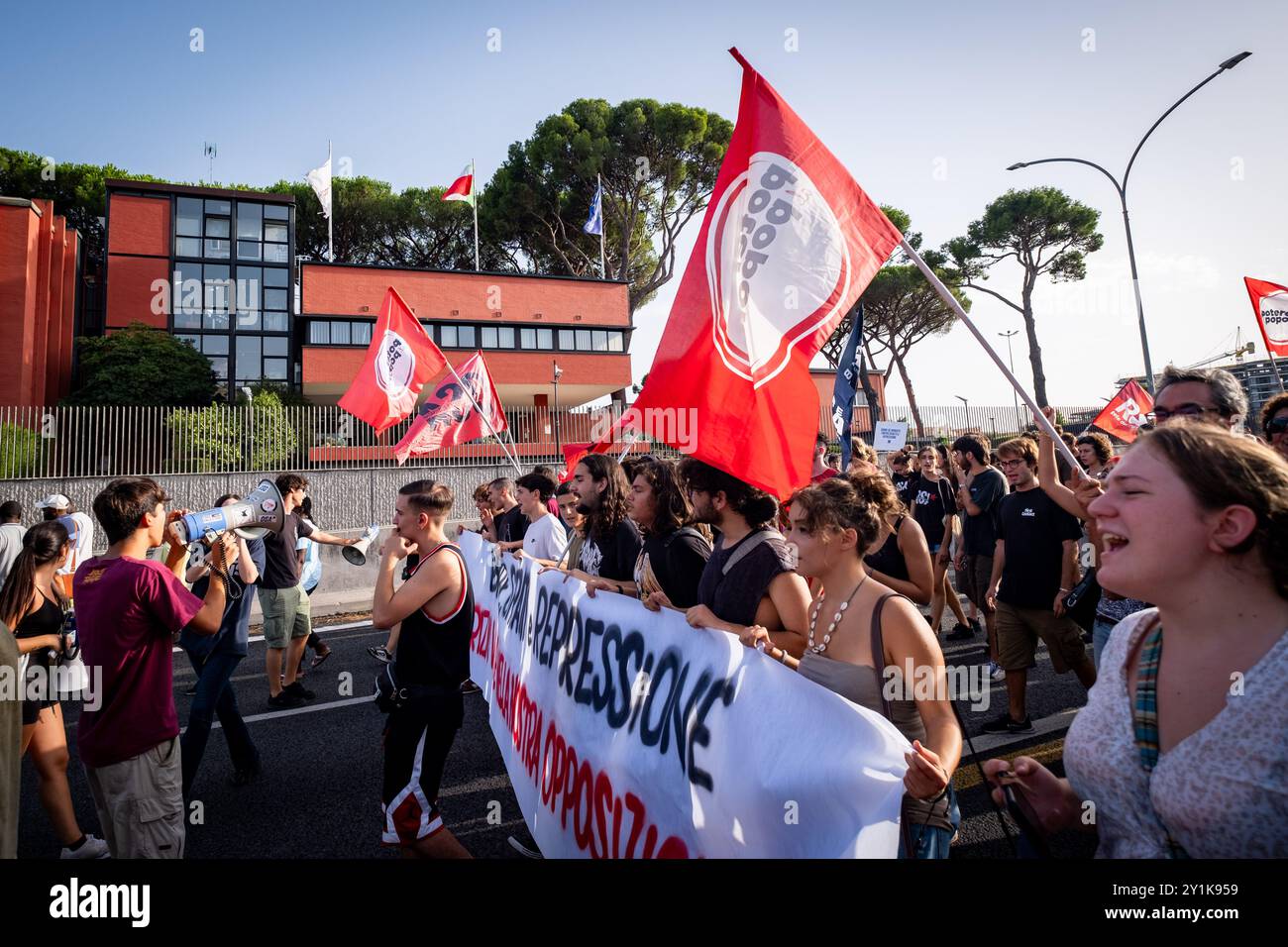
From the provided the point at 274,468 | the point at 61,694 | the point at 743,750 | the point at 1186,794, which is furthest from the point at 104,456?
the point at 1186,794

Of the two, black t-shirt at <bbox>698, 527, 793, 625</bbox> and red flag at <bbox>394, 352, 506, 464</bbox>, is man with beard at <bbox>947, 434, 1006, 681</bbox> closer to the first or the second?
black t-shirt at <bbox>698, 527, 793, 625</bbox>

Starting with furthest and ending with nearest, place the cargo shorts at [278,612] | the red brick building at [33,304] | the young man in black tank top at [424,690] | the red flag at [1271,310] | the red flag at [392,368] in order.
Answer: the red brick building at [33,304] < the red flag at [1271,310] < the red flag at [392,368] < the cargo shorts at [278,612] < the young man in black tank top at [424,690]

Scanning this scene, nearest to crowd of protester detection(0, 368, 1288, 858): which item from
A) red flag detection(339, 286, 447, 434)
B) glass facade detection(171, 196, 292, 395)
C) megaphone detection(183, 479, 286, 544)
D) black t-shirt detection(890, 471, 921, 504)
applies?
megaphone detection(183, 479, 286, 544)

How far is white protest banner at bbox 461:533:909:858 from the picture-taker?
1.70m

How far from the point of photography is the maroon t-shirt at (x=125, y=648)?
2.90 meters

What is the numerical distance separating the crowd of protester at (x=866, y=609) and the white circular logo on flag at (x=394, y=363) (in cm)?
250

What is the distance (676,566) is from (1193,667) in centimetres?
241

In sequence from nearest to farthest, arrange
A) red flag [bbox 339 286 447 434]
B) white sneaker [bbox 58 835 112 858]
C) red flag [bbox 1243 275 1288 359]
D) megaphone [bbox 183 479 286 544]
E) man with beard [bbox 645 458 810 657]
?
man with beard [bbox 645 458 810 657]
megaphone [bbox 183 479 286 544]
white sneaker [bbox 58 835 112 858]
red flag [bbox 339 286 447 434]
red flag [bbox 1243 275 1288 359]

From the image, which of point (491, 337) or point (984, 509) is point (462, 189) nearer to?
point (491, 337)

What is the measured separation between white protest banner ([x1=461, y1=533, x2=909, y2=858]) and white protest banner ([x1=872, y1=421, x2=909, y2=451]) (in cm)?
877

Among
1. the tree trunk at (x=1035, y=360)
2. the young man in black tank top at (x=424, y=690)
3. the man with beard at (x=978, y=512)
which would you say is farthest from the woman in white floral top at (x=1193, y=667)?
the tree trunk at (x=1035, y=360)

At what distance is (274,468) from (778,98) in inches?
589

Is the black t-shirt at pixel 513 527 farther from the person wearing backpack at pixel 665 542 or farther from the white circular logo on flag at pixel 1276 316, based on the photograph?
the white circular logo on flag at pixel 1276 316
